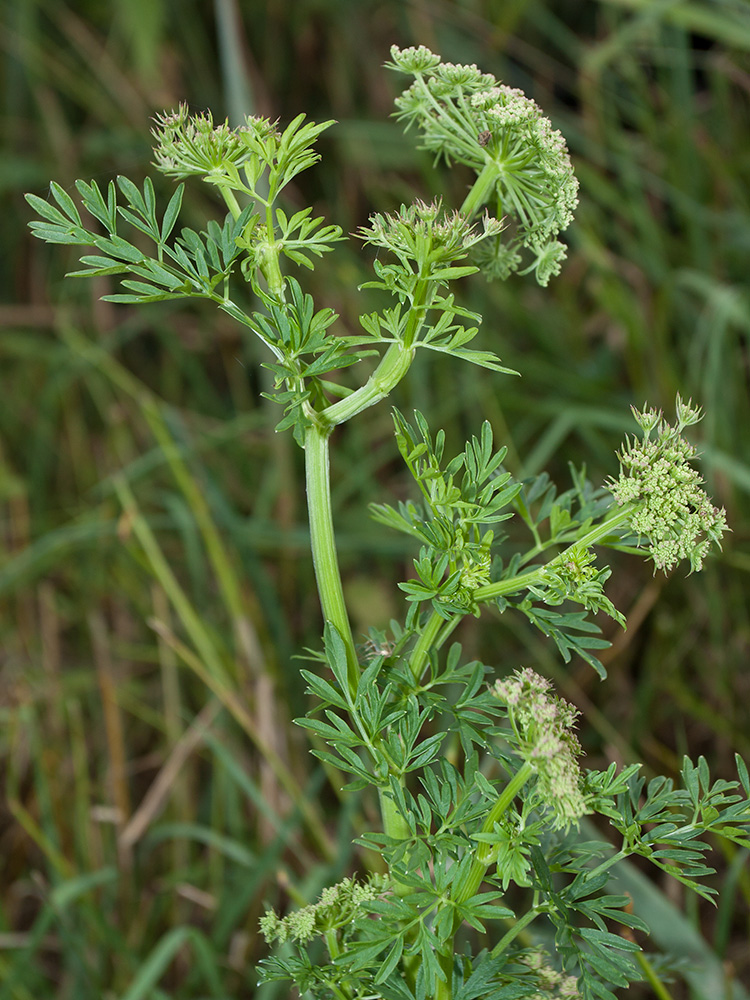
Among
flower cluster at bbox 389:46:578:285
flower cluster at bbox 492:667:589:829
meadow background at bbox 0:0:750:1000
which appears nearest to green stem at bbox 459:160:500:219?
flower cluster at bbox 389:46:578:285

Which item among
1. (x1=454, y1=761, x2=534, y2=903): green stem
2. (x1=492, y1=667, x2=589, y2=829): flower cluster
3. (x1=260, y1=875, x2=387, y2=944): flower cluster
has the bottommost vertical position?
(x1=260, y1=875, x2=387, y2=944): flower cluster

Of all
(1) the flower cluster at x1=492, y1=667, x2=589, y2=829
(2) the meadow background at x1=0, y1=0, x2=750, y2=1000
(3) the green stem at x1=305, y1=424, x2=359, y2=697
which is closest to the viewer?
(1) the flower cluster at x1=492, y1=667, x2=589, y2=829

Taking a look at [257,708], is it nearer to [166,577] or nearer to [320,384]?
[166,577]

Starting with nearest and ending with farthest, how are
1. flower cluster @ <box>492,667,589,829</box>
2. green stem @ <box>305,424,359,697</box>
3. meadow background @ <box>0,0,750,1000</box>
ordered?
flower cluster @ <box>492,667,589,829</box> → green stem @ <box>305,424,359,697</box> → meadow background @ <box>0,0,750,1000</box>

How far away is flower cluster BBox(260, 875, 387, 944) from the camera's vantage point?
73 cm

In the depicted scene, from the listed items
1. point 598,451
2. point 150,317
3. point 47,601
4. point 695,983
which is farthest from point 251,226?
point 150,317

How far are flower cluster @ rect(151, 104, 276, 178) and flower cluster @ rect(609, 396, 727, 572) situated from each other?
0.36 meters

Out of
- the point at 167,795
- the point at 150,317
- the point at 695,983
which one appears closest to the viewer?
the point at 695,983

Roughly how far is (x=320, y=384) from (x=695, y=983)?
40.6 inches

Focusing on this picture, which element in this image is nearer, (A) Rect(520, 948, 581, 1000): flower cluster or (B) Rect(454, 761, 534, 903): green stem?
(B) Rect(454, 761, 534, 903): green stem

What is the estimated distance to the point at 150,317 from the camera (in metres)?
2.76

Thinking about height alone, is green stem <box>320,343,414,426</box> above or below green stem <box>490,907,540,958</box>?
above

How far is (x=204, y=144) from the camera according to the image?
0.70 meters

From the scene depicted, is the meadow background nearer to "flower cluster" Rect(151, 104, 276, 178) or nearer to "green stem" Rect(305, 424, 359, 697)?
"green stem" Rect(305, 424, 359, 697)
